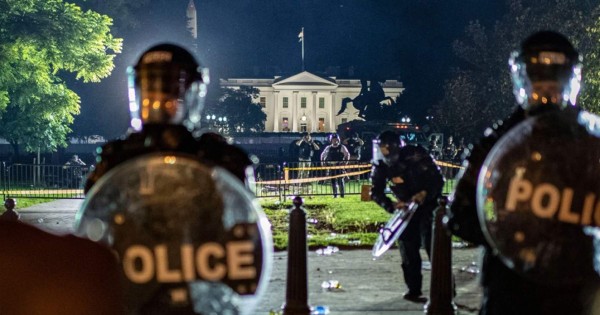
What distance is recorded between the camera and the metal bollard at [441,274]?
7.55m

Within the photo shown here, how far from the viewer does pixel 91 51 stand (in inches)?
1040

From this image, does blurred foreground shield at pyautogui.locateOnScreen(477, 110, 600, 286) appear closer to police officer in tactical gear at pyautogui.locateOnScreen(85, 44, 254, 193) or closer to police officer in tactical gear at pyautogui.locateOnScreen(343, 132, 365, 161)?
police officer in tactical gear at pyautogui.locateOnScreen(85, 44, 254, 193)

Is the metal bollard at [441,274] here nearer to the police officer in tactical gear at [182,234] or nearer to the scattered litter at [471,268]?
the scattered litter at [471,268]

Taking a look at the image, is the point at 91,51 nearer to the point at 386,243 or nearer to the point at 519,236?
the point at 386,243

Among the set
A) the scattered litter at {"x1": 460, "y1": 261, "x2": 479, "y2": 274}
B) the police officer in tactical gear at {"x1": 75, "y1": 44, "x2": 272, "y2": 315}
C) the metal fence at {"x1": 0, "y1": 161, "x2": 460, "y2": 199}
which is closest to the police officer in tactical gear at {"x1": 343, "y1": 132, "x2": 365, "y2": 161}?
the metal fence at {"x1": 0, "y1": 161, "x2": 460, "y2": 199}

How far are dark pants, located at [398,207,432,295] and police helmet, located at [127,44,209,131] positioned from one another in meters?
5.03

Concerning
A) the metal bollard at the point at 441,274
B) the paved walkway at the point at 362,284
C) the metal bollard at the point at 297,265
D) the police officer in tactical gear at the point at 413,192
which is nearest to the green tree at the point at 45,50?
the paved walkway at the point at 362,284

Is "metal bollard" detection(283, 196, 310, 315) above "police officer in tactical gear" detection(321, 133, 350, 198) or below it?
below

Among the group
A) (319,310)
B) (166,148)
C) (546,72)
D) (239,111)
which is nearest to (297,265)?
(319,310)

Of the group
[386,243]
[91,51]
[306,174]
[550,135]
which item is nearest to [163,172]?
[550,135]

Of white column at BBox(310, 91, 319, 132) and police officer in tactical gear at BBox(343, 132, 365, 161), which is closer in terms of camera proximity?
police officer in tactical gear at BBox(343, 132, 365, 161)

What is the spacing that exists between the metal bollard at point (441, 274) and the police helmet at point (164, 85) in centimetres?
423

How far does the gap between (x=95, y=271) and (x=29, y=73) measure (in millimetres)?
24972

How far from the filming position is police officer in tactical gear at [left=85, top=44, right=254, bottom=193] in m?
3.60
